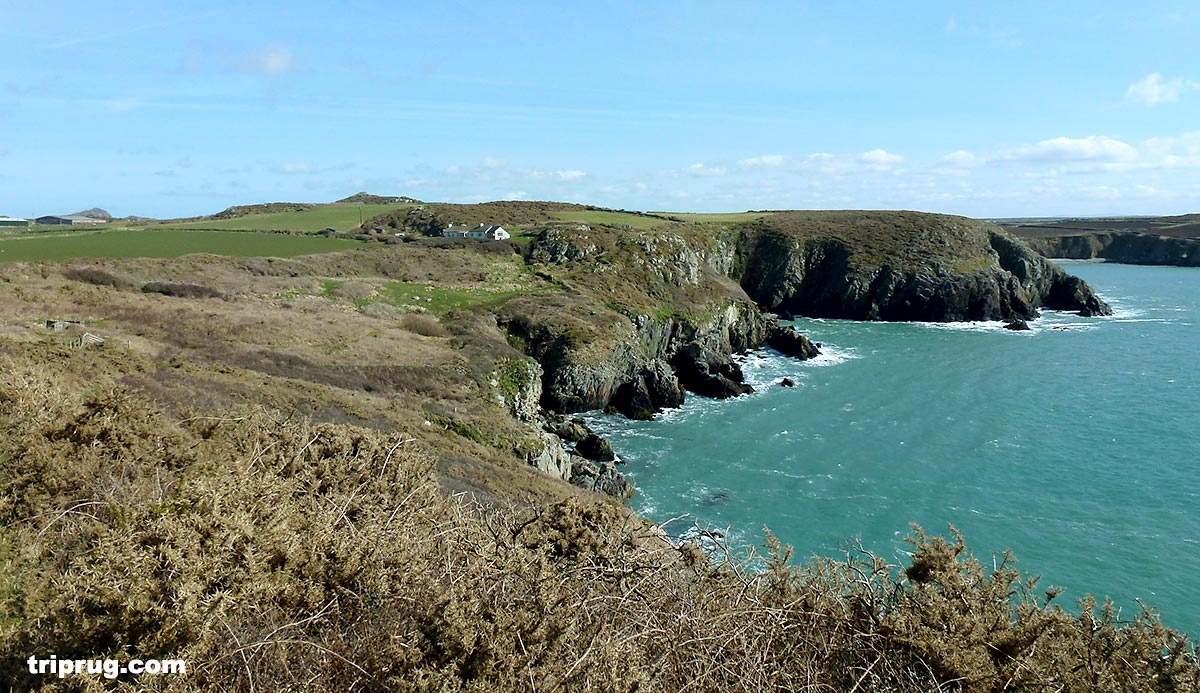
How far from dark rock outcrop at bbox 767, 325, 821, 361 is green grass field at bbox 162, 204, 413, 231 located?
72509mm

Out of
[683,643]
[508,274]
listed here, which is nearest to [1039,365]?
[508,274]

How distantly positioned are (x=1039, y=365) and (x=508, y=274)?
47.6 meters

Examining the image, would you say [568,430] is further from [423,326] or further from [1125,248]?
[1125,248]

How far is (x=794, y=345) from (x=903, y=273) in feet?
101

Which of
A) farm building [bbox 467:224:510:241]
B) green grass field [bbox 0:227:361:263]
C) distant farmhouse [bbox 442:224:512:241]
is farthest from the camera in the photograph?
distant farmhouse [bbox 442:224:512:241]

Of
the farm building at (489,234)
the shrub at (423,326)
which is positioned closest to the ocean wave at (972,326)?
the farm building at (489,234)

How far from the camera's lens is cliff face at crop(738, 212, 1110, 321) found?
82.5 m

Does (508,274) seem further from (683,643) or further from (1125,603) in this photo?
(683,643)

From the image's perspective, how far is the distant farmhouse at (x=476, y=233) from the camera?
8268cm

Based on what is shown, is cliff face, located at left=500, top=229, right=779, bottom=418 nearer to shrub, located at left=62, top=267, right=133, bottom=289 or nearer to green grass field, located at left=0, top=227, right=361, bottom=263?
shrub, located at left=62, top=267, right=133, bottom=289

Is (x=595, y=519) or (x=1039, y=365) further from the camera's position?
(x=1039, y=365)

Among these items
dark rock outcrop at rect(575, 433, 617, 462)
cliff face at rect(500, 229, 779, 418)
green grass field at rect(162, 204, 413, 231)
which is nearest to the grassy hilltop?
dark rock outcrop at rect(575, 433, 617, 462)

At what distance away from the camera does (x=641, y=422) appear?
4303 centimetres

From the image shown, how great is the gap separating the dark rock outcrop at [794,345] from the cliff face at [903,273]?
23506mm
